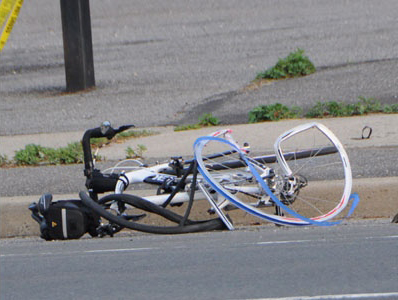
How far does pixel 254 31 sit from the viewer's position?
2303 cm

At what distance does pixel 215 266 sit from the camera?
571 centimetres

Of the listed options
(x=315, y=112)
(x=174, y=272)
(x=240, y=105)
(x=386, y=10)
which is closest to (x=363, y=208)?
(x=174, y=272)

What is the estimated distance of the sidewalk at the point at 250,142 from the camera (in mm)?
7543

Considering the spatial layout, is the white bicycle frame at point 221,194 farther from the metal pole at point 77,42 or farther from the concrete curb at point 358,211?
the metal pole at point 77,42

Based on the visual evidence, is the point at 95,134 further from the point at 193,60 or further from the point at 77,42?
the point at 193,60

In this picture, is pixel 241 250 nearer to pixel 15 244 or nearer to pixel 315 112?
pixel 15 244

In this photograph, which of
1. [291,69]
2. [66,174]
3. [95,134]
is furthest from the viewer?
[291,69]

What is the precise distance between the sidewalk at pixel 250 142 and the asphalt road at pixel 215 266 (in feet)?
1.80

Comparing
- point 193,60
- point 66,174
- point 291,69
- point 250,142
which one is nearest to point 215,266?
point 66,174

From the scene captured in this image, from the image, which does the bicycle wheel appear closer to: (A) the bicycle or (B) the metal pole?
(A) the bicycle

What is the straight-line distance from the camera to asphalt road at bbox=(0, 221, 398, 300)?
202 inches

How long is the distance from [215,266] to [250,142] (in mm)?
4567

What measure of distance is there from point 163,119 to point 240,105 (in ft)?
4.14

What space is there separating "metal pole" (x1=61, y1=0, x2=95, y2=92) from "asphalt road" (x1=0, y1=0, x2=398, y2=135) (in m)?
0.32
